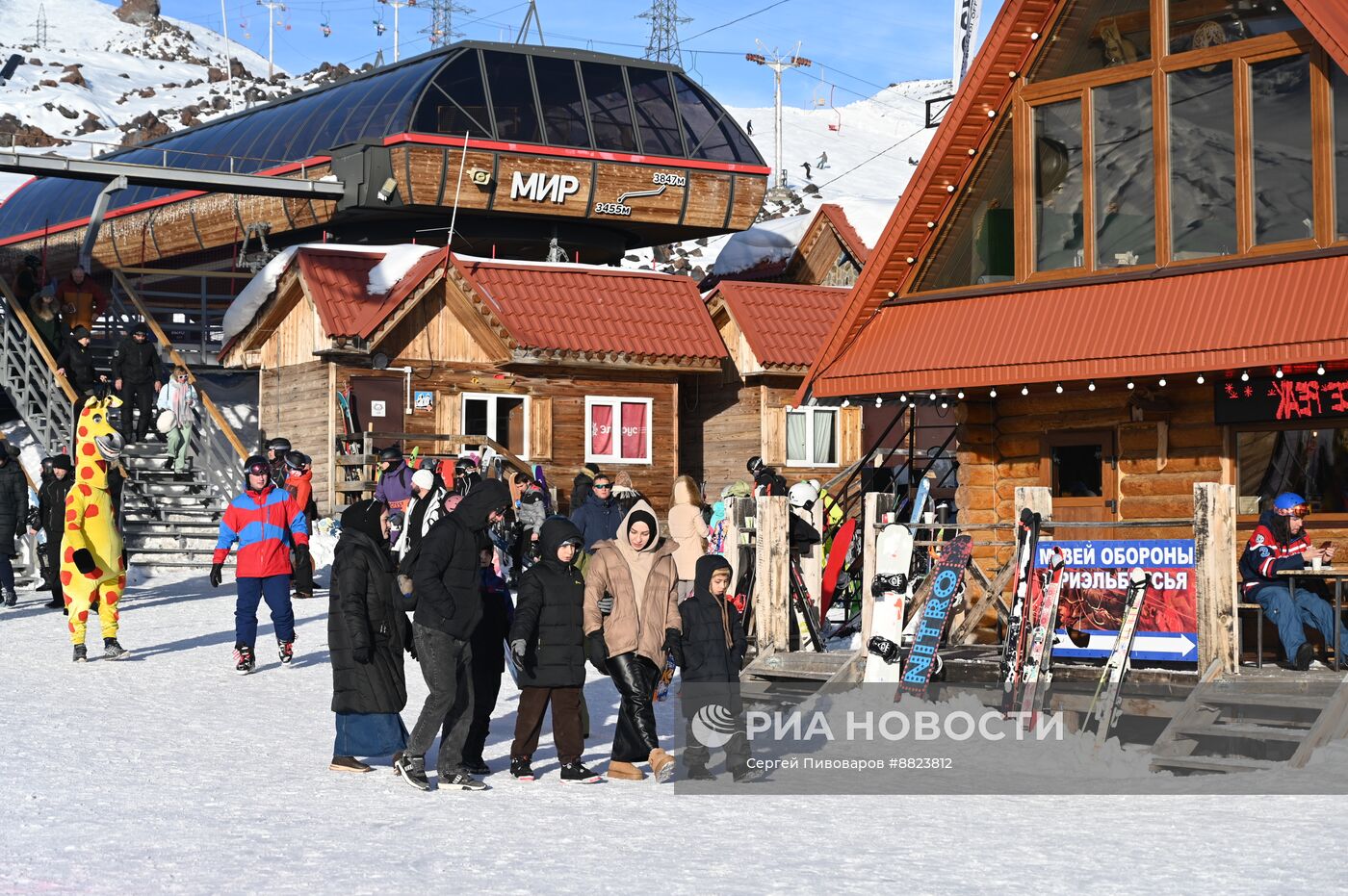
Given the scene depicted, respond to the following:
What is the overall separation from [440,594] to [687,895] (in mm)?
3375

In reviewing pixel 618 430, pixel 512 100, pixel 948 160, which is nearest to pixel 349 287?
pixel 618 430

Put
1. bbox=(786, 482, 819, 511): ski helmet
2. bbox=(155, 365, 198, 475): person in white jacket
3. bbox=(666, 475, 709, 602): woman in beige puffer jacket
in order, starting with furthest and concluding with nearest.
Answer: bbox=(155, 365, 198, 475): person in white jacket, bbox=(786, 482, 819, 511): ski helmet, bbox=(666, 475, 709, 602): woman in beige puffer jacket

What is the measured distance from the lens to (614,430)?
3103 cm

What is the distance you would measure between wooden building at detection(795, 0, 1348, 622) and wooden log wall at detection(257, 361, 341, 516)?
13.2m

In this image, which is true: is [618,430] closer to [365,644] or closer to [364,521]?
[364,521]

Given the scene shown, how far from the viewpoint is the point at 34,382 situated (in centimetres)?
2923

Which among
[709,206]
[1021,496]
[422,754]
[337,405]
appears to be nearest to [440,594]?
[422,754]

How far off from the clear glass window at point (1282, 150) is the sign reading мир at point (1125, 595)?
346 centimetres

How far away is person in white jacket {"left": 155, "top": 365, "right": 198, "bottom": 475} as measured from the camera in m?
27.0

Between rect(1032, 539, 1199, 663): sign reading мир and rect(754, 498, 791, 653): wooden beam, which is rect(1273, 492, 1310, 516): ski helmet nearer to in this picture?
rect(1032, 539, 1199, 663): sign reading мир

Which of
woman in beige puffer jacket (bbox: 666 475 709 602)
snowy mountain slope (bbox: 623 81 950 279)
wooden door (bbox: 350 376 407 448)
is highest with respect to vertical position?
snowy mountain slope (bbox: 623 81 950 279)

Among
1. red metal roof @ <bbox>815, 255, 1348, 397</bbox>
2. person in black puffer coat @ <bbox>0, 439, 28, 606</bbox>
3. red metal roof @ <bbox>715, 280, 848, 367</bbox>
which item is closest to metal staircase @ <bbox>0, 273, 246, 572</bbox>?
person in black puffer coat @ <bbox>0, 439, 28, 606</bbox>

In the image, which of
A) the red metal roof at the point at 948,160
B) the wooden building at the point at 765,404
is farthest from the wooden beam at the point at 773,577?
the wooden building at the point at 765,404

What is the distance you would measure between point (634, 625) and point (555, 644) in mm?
491
